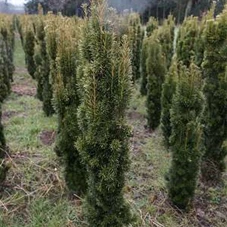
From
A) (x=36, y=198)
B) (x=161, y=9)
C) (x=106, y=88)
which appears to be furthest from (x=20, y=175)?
(x=161, y=9)

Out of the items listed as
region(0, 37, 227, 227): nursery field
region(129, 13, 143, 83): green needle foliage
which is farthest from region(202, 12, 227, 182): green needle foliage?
region(129, 13, 143, 83): green needle foliage

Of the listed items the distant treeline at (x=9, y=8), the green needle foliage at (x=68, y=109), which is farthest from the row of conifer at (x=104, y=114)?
the distant treeline at (x=9, y=8)

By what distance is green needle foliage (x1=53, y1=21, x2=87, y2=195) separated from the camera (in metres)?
3.98

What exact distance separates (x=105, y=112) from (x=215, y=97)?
9.09 feet

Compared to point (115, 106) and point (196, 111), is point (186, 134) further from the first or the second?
point (115, 106)

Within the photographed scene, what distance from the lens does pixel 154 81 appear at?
6500mm

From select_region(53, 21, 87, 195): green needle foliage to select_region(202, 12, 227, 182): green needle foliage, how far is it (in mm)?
2003

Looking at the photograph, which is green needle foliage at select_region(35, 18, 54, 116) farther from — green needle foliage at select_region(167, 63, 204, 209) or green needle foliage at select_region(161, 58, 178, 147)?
green needle foliage at select_region(167, 63, 204, 209)

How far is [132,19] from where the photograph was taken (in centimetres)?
1145

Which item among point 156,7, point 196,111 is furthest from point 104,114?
point 156,7

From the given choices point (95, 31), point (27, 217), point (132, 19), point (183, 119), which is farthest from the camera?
point (132, 19)

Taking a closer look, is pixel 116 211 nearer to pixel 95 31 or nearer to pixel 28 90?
pixel 95 31

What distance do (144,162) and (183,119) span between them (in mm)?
1597

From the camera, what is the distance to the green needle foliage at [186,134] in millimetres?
4090
